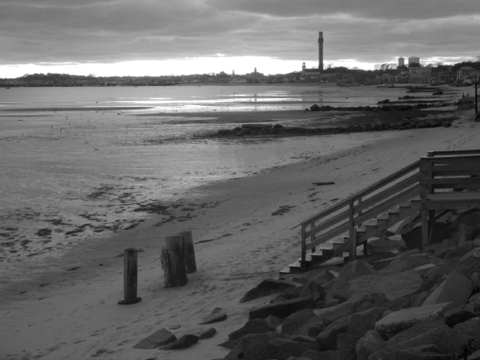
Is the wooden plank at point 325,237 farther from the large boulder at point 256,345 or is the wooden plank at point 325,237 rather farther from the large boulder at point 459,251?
the large boulder at point 256,345

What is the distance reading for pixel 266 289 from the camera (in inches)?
350

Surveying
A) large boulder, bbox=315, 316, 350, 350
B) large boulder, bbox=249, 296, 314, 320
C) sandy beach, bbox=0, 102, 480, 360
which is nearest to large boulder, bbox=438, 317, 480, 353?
large boulder, bbox=315, 316, 350, 350

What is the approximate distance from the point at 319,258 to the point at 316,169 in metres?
12.4

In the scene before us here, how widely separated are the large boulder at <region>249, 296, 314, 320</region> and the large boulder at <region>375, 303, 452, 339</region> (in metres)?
2.05

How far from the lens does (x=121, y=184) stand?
20750 mm

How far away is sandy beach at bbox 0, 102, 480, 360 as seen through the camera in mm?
8219

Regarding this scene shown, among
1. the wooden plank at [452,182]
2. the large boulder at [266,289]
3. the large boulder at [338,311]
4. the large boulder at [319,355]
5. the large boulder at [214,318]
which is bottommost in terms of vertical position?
the large boulder at [214,318]

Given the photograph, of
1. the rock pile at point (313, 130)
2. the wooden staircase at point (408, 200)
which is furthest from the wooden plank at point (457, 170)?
the rock pile at point (313, 130)

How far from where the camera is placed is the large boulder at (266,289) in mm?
8875

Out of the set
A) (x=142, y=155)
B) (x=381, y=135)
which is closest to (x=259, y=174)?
(x=142, y=155)

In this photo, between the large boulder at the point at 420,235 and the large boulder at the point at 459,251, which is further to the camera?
the large boulder at the point at 420,235

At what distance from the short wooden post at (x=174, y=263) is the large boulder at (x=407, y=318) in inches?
199

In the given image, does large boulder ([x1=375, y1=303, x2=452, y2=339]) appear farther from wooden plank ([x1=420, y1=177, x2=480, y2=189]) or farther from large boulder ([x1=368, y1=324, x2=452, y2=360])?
wooden plank ([x1=420, y1=177, x2=480, y2=189])

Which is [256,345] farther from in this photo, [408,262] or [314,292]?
[408,262]
